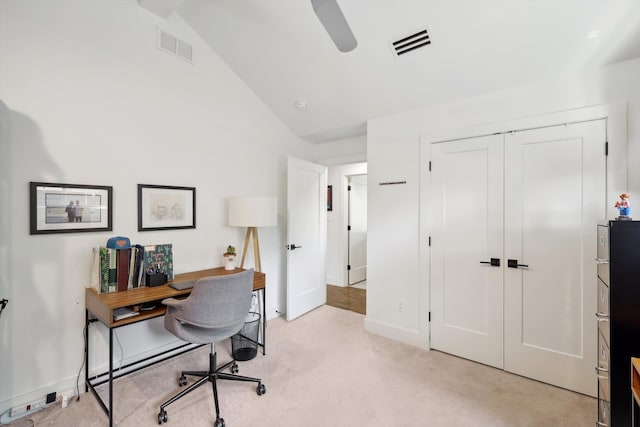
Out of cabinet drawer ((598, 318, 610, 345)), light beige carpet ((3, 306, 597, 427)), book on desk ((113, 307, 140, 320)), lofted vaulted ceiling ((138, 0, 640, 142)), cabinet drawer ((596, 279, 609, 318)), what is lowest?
light beige carpet ((3, 306, 597, 427))

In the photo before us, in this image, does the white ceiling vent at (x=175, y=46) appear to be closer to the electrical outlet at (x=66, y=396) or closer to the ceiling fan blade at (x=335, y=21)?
the ceiling fan blade at (x=335, y=21)

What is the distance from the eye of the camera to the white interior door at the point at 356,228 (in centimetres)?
523

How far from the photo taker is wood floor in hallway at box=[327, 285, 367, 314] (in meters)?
4.02

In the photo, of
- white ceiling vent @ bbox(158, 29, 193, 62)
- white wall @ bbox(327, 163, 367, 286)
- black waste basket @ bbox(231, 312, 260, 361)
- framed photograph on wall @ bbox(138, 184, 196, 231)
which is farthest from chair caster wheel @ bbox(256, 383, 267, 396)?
white wall @ bbox(327, 163, 367, 286)

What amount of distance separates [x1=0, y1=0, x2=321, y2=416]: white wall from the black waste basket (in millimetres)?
665

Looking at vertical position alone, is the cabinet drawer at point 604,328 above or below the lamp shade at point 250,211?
below

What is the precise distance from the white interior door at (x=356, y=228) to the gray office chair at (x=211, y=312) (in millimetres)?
3422

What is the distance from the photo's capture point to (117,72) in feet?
7.48

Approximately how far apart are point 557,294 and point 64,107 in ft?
13.3

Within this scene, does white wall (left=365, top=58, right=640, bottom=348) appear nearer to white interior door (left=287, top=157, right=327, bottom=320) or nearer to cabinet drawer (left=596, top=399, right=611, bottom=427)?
white interior door (left=287, top=157, right=327, bottom=320)

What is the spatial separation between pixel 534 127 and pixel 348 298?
3272 mm

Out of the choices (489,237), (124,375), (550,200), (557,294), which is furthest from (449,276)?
(124,375)

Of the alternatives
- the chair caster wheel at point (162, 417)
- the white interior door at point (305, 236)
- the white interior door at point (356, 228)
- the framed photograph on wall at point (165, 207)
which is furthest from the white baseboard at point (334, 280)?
the chair caster wheel at point (162, 417)

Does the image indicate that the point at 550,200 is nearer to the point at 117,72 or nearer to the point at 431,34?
the point at 431,34
